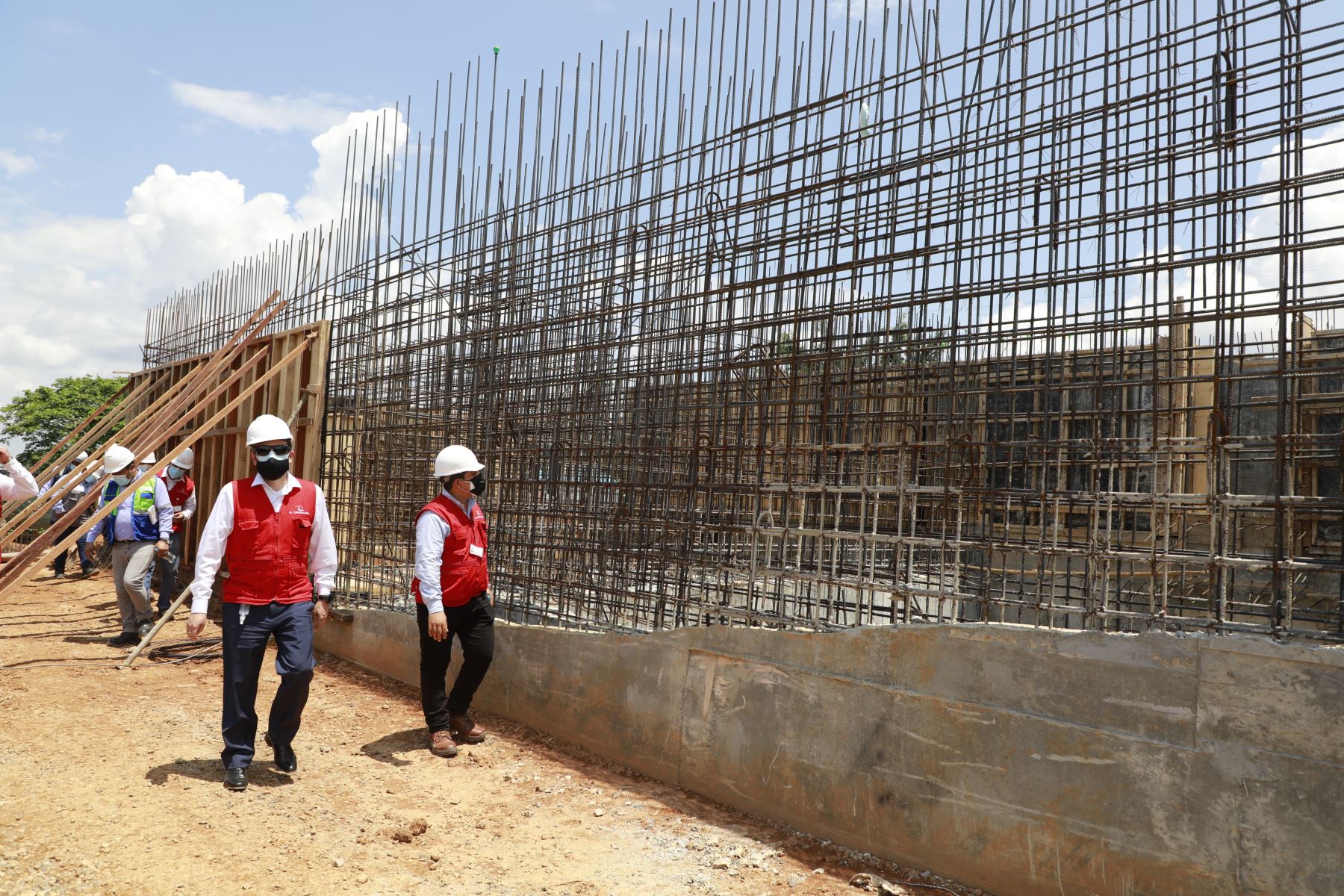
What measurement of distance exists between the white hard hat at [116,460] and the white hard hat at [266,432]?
13.8 ft

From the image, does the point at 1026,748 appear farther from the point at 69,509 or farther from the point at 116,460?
the point at 69,509

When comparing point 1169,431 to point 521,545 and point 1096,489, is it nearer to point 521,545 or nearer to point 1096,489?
point 1096,489

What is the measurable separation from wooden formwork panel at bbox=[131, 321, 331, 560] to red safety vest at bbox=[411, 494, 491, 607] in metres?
3.61

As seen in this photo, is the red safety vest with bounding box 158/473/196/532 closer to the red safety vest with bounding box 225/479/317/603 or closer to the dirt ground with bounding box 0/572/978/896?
the dirt ground with bounding box 0/572/978/896

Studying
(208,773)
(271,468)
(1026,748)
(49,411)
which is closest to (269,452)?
(271,468)

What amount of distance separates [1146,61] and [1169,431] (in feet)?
5.30

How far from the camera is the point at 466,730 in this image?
5891 mm

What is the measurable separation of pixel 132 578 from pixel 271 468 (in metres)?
4.36

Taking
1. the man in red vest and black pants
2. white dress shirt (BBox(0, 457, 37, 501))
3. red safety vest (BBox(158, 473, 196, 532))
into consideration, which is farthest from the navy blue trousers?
red safety vest (BBox(158, 473, 196, 532))

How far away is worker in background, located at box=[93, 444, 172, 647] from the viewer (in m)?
8.52

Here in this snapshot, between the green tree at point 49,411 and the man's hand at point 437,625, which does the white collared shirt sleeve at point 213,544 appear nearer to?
the man's hand at point 437,625

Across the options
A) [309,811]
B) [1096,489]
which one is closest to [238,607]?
[309,811]

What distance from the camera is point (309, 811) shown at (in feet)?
15.3

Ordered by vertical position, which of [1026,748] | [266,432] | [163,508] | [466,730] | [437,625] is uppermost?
[266,432]
